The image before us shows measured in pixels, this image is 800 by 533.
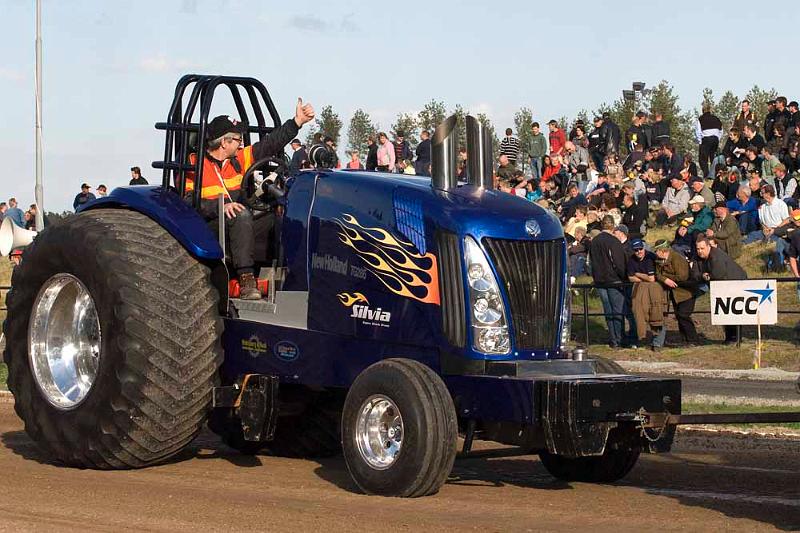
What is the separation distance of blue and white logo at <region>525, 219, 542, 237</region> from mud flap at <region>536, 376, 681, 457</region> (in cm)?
109

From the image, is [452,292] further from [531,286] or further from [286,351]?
[286,351]

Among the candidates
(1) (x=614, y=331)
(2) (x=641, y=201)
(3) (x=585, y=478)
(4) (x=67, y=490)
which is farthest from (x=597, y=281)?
(4) (x=67, y=490)

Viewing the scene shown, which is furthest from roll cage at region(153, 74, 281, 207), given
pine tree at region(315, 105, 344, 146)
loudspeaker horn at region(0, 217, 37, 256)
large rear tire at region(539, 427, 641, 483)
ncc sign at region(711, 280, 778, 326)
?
pine tree at region(315, 105, 344, 146)

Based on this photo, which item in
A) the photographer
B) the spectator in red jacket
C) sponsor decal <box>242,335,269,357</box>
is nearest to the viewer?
sponsor decal <box>242,335,269,357</box>

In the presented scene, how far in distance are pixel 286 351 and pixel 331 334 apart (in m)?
0.48

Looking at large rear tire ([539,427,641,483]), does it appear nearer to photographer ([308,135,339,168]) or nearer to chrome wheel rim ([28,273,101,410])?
photographer ([308,135,339,168])

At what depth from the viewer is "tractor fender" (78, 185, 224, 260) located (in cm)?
957

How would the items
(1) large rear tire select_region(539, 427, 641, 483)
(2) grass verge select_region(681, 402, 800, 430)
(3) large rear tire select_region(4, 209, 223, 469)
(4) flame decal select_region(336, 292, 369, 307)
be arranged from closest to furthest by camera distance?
(4) flame decal select_region(336, 292, 369, 307), (1) large rear tire select_region(539, 427, 641, 483), (3) large rear tire select_region(4, 209, 223, 469), (2) grass verge select_region(681, 402, 800, 430)

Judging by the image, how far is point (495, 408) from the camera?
8141mm

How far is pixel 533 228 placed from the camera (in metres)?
8.74

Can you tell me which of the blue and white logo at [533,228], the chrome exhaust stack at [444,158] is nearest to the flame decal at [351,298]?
the chrome exhaust stack at [444,158]

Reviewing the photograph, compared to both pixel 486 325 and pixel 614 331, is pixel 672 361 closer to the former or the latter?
pixel 614 331

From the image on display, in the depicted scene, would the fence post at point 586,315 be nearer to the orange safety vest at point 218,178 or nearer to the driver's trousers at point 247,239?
the orange safety vest at point 218,178

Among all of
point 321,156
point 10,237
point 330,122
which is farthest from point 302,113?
point 330,122
